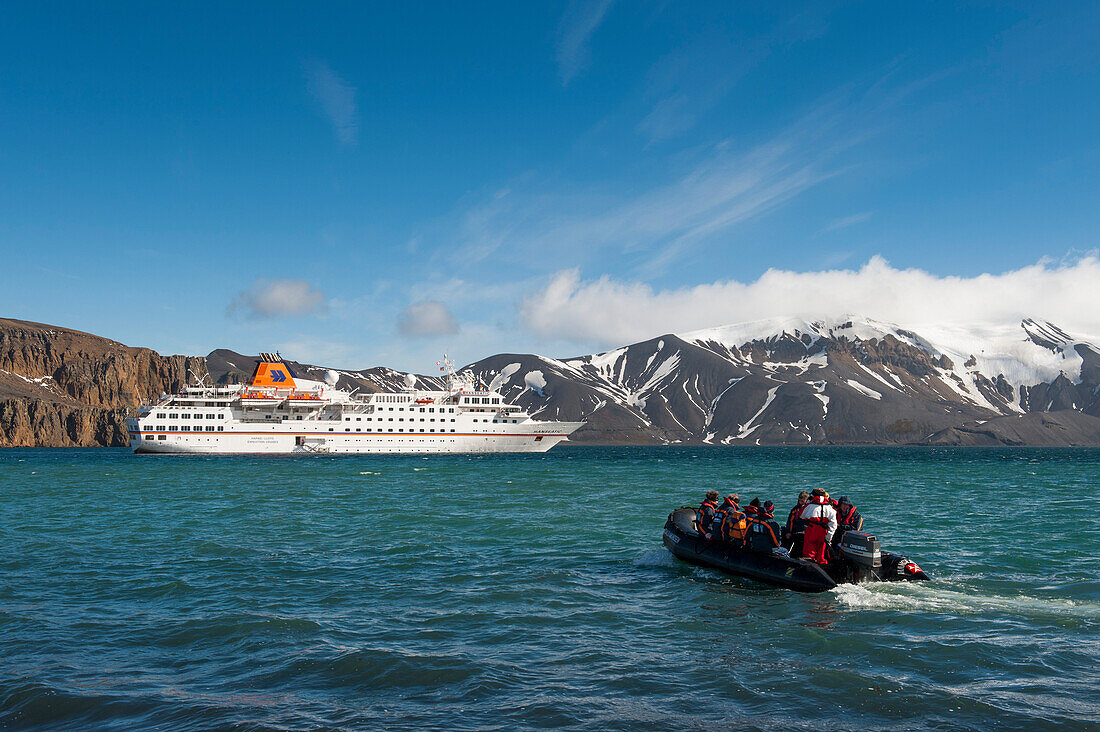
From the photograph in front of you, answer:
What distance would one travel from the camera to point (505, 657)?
11578 mm

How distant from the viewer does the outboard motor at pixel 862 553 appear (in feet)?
51.4

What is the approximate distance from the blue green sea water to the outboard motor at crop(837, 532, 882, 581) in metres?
0.38

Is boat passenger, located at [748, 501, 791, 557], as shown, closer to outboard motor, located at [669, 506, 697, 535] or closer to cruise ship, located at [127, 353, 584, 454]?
outboard motor, located at [669, 506, 697, 535]

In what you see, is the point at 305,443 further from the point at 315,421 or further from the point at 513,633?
the point at 513,633

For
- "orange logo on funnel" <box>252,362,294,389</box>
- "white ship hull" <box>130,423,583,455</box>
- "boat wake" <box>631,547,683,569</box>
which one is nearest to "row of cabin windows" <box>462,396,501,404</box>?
"white ship hull" <box>130,423,583,455</box>

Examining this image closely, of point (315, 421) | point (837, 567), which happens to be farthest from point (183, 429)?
point (837, 567)

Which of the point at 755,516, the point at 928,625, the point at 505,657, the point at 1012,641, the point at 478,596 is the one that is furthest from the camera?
the point at 755,516

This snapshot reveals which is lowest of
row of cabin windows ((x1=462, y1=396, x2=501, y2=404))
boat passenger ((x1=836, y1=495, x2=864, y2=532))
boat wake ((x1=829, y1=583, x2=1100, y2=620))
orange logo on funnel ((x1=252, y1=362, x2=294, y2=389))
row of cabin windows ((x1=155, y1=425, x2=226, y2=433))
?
boat wake ((x1=829, y1=583, x2=1100, y2=620))

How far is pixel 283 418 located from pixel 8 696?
10013 centimetres

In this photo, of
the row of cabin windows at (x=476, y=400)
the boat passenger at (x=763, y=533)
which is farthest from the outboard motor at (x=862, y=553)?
the row of cabin windows at (x=476, y=400)

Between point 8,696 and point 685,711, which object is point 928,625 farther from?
point 8,696

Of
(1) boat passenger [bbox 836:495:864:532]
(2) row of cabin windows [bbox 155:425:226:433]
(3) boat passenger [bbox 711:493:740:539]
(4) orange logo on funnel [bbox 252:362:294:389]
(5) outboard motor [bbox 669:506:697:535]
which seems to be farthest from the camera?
(4) orange logo on funnel [bbox 252:362:294:389]

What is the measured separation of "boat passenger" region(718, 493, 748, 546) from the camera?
1777 centimetres

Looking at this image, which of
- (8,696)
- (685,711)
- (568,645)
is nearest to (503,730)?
(685,711)
